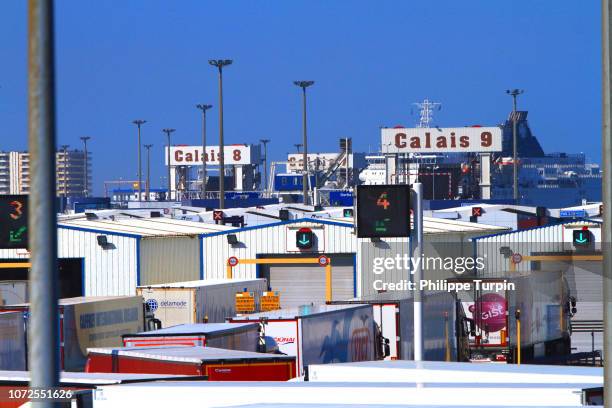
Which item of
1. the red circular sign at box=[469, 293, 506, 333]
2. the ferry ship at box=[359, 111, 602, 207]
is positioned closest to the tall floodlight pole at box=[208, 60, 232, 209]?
the ferry ship at box=[359, 111, 602, 207]

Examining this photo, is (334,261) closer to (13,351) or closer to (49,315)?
(13,351)

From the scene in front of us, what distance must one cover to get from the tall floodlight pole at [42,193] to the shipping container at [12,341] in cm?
1965

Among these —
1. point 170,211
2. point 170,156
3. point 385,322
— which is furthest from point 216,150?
point 385,322

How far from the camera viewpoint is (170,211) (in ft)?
308

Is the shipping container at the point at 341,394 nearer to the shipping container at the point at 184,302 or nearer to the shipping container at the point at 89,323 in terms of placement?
the shipping container at the point at 89,323

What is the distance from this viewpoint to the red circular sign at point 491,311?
3141cm

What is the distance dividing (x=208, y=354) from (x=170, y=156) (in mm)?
155158

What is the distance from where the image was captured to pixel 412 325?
28781mm

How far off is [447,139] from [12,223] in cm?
10115

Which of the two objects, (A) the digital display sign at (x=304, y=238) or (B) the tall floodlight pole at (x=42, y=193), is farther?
(A) the digital display sign at (x=304, y=238)

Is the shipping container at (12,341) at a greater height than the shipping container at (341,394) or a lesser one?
lesser

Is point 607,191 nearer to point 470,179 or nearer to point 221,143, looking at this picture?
point 221,143

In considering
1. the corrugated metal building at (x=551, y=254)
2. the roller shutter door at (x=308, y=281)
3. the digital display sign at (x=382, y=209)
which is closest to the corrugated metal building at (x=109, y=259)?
the roller shutter door at (x=308, y=281)

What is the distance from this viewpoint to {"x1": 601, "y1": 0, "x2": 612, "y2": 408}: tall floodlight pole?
7.69 m
